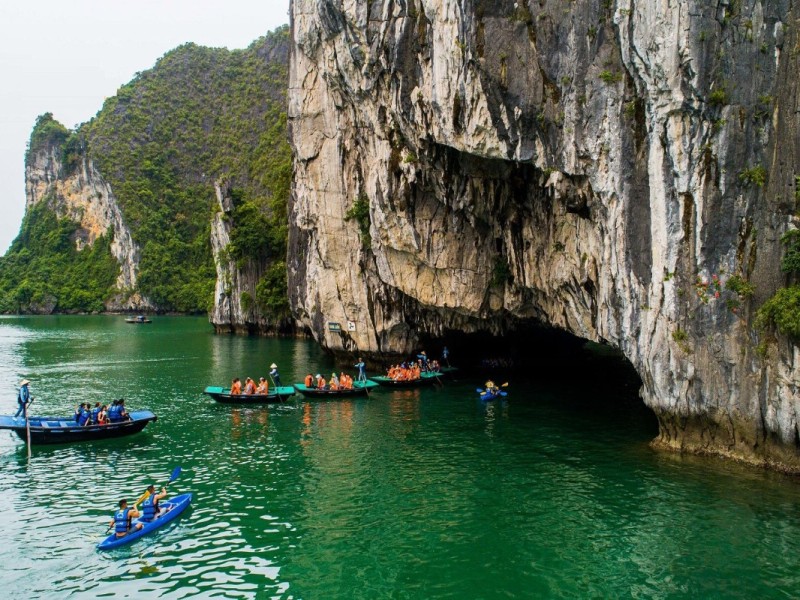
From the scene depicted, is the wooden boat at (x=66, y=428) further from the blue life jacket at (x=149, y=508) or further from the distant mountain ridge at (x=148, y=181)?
the distant mountain ridge at (x=148, y=181)

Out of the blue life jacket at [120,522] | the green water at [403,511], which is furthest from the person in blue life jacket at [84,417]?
the blue life jacket at [120,522]

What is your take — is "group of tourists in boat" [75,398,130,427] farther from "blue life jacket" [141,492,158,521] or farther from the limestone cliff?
the limestone cliff

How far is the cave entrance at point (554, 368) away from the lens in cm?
2926

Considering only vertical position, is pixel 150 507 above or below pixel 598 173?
below

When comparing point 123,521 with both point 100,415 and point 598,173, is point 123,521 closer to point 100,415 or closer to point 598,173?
point 100,415

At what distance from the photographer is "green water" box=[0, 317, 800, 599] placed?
12.5 m

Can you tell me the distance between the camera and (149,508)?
14977 mm

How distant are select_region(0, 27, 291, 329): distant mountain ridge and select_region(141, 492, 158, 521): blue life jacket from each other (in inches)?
3385

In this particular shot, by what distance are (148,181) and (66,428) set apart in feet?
349

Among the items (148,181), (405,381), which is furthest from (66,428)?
(148,181)

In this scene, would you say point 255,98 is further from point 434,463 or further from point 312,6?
point 434,463

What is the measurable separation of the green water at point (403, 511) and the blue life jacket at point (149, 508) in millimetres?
634

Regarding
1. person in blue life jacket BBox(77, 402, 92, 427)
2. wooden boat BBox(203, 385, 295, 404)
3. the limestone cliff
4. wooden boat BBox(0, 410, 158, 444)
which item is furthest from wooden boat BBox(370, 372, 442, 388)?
the limestone cliff

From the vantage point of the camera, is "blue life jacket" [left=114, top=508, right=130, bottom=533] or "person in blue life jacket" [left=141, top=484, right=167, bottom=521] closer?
"blue life jacket" [left=114, top=508, right=130, bottom=533]
